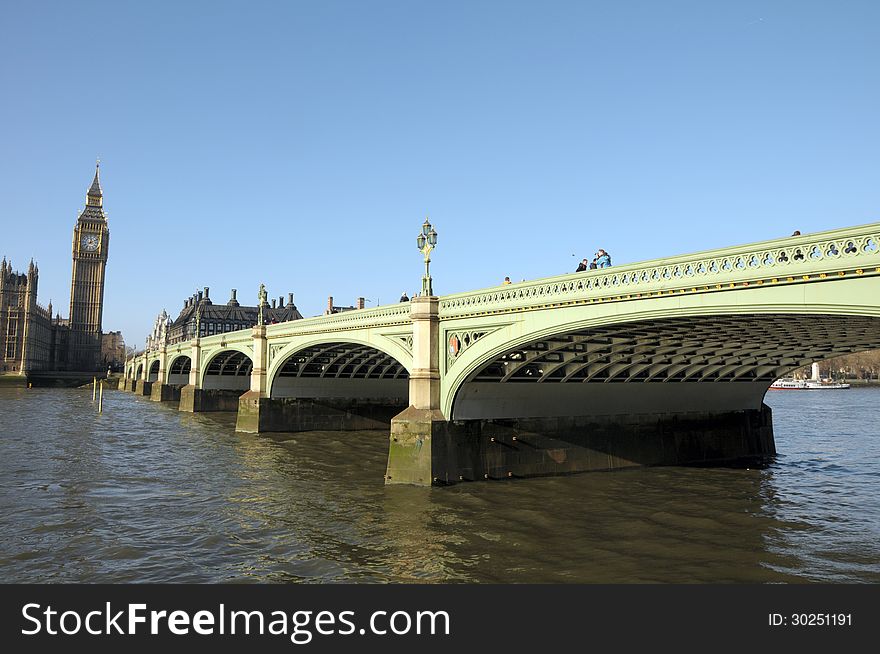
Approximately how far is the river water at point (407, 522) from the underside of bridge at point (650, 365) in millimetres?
2812

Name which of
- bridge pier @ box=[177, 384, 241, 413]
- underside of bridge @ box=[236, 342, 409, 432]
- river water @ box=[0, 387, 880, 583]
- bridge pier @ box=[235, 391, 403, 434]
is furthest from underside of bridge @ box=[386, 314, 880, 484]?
bridge pier @ box=[177, 384, 241, 413]

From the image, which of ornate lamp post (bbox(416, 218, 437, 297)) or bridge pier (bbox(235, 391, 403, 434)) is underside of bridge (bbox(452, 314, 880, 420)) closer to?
ornate lamp post (bbox(416, 218, 437, 297))

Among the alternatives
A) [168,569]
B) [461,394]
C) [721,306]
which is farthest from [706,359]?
[168,569]

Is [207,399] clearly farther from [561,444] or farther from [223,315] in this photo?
[223,315]

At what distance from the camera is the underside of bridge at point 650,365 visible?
64.6 feet

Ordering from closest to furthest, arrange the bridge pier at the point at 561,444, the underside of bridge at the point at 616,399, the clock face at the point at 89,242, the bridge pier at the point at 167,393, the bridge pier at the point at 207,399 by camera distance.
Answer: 1. the underside of bridge at the point at 616,399
2. the bridge pier at the point at 561,444
3. the bridge pier at the point at 207,399
4. the bridge pier at the point at 167,393
5. the clock face at the point at 89,242

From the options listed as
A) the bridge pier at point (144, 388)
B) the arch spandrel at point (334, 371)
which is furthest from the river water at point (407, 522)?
the bridge pier at point (144, 388)

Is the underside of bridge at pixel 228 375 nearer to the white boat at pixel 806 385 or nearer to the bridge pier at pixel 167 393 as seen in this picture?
the bridge pier at pixel 167 393

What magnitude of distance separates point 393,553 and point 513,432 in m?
9.88

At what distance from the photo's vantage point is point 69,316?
505 ft

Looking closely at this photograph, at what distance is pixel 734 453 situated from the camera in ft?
96.8

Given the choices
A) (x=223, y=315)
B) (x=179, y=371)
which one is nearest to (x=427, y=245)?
(x=179, y=371)

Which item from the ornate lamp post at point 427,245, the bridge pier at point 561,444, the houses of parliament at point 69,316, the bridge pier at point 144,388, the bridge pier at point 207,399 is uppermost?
the houses of parliament at point 69,316

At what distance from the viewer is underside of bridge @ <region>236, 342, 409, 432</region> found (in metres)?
39.9
